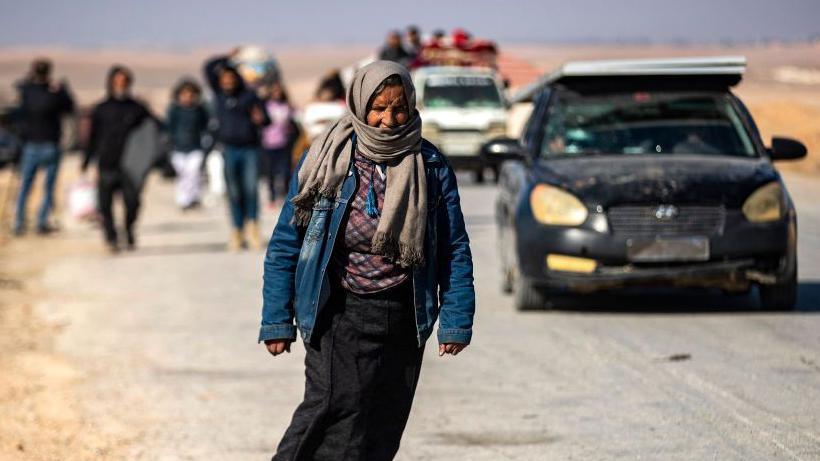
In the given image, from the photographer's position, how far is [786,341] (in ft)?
31.6

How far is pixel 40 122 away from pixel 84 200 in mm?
3033

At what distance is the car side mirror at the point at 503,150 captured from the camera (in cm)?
1142

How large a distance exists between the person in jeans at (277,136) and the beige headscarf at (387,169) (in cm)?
1814

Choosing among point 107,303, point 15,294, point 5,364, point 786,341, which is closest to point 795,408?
point 786,341

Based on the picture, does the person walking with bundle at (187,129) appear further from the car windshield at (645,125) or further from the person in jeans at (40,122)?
the car windshield at (645,125)

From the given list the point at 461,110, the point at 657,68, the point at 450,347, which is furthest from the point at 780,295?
the point at 461,110

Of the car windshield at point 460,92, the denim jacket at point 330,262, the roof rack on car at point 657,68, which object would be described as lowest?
the car windshield at point 460,92

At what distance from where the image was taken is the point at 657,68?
37.9ft

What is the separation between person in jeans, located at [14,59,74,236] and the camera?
765 inches

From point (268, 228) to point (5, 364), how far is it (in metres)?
10.1

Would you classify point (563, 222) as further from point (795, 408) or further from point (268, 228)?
point (268, 228)

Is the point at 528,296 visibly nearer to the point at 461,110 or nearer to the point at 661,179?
the point at 661,179

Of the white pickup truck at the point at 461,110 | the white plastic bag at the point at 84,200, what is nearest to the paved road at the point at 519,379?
the white plastic bag at the point at 84,200

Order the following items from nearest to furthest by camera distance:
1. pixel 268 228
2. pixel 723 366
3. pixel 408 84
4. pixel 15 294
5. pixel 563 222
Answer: pixel 408 84
pixel 723 366
pixel 563 222
pixel 15 294
pixel 268 228
